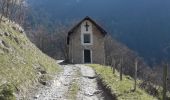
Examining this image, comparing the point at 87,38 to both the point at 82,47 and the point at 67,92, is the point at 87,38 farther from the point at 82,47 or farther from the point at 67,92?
the point at 67,92

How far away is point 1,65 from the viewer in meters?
21.1

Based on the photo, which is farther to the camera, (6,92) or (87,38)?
(87,38)

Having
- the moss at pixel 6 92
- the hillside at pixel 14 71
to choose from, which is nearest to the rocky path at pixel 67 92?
the hillside at pixel 14 71

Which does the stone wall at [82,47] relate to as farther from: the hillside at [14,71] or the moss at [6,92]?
the moss at [6,92]

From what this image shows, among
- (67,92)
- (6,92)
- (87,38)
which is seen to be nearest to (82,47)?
(87,38)

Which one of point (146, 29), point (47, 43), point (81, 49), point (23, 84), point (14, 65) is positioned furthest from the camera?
point (146, 29)

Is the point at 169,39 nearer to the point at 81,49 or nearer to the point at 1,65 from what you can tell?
the point at 81,49

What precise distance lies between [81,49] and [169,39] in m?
123

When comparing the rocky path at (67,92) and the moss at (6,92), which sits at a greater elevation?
the moss at (6,92)

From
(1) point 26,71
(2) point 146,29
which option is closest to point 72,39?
(1) point 26,71

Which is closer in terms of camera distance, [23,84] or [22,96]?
[22,96]

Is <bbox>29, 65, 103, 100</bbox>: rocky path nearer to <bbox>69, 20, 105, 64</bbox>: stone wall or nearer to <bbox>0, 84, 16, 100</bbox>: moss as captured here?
<bbox>0, 84, 16, 100</bbox>: moss

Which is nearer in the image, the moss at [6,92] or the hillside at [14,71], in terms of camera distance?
the moss at [6,92]

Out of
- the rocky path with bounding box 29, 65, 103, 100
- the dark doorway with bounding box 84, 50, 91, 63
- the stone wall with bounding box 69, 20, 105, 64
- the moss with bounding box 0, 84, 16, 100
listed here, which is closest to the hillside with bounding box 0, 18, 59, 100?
the moss with bounding box 0, 84, 16, 100
